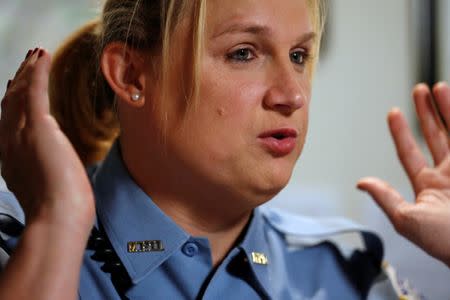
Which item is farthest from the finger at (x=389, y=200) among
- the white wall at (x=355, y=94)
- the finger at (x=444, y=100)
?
the white wall at (x=355, y=94)

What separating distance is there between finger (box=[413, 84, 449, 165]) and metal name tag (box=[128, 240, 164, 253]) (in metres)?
0.49

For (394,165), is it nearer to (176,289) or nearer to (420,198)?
(420,198)

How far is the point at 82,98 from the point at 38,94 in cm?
31

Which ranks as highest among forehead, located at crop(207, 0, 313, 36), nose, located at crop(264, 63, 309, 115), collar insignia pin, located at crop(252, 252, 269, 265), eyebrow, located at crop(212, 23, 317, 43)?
forehead, located at crop(207, 0, 313, 36)

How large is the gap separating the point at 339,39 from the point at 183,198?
1.11m

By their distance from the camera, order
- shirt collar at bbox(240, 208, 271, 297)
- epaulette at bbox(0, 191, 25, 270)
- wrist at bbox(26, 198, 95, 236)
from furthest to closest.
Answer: shirt collar at bbox(240, 208, 271, 297) < epaulette at bbox(0, 191, 25, 270) < wrist at bbox(26, 198, 95, 236)

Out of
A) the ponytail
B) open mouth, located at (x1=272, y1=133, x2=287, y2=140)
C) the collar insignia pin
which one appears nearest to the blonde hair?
the ponytail

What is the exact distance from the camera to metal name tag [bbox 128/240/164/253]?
85cm

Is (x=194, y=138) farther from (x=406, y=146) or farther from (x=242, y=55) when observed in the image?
(x=406, y=146)

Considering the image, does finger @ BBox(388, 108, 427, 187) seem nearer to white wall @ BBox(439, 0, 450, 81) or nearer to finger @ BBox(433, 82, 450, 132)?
finger @ BBox(433, 82, 450, 132)

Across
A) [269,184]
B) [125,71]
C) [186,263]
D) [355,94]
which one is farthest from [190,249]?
[355,94]

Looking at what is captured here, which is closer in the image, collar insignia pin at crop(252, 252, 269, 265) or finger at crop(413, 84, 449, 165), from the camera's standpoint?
collar insignia pin at crop(252, 252, 269, 265)

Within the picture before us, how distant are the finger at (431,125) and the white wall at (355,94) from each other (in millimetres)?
742

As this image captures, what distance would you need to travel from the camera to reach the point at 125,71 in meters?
0.87
